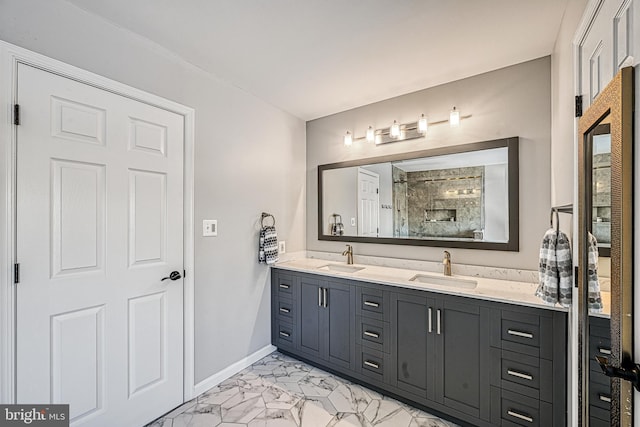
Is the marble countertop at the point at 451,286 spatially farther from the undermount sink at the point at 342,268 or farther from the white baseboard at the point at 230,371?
the white baseboard at the point at 230,371

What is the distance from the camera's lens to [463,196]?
2.36m

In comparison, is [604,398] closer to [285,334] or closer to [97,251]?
[285,334]

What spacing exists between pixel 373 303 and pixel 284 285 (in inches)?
35.8

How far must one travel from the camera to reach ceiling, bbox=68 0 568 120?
155 cm

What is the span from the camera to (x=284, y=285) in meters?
2.75

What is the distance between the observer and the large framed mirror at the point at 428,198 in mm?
2203

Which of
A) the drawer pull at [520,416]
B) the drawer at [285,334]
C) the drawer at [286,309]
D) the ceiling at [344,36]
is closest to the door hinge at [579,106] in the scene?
the ceiling at [344,36]

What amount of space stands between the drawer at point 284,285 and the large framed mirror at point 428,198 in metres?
0.63

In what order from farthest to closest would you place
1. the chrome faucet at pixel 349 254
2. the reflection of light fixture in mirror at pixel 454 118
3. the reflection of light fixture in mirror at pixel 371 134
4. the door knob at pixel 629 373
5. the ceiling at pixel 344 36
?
the chrome faucet at pixel 349 254 → the reflection of light fixture in mirror at pixel 371 134 → the reflection of light fixture in mirror at pixel 454 118 → the ceiling at pixel 344 36 → the door knob at pixel 629 373

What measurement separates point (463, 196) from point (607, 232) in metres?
1.40

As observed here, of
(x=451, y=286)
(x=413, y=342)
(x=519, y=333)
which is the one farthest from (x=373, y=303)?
(x=519, y=333)

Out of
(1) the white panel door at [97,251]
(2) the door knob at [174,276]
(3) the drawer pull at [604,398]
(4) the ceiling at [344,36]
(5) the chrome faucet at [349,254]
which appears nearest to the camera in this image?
(3) the drawer pull at [604,398]

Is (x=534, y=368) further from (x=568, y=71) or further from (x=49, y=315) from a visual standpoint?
(x=49, y=315)

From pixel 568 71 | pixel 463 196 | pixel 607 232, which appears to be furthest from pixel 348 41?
pixel 607 232
